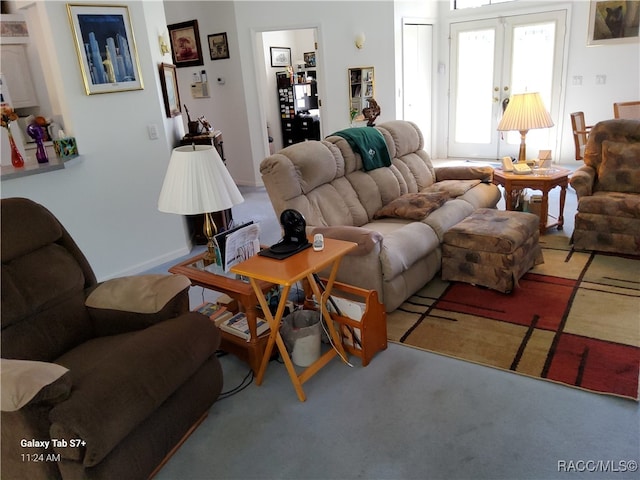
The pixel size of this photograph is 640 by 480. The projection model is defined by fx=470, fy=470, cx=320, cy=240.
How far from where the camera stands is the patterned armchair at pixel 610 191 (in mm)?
3371

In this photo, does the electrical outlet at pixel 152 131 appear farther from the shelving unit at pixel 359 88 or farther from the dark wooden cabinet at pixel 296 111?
the dark wooden cabinet at pixel 296 111

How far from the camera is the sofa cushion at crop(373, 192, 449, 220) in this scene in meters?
3.32

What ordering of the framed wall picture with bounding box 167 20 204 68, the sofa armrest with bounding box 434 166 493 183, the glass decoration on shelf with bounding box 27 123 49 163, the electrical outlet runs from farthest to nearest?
1. the framed wall picture with bounding box 167 20 204 68
2. the sofa armrest with bounding box 434 166 493 183
3. the electrical outlet
4. the glass decoration on shelf with bounding box 27 123 49 163

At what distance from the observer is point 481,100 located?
7.05 metres

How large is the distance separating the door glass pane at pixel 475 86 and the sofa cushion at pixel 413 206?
161 inches

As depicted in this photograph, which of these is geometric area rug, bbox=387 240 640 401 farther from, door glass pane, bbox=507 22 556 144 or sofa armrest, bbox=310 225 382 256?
door glass pane, bbox=507 22 556 144

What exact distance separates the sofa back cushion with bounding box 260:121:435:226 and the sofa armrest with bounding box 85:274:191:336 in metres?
1.02

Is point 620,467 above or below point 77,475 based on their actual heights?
below

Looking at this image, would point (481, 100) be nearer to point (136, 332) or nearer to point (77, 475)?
point (136, 332)

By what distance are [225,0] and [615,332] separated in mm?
5525

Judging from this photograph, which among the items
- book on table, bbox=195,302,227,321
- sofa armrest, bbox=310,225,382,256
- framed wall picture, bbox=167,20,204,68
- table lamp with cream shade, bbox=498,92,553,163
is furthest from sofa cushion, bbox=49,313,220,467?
framed wall picture, bbox=167,20,204,68

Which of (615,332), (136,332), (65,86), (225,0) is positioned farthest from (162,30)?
(615,332)

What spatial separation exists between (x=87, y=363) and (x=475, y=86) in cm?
674

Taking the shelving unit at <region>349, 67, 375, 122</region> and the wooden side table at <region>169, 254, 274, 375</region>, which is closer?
the wooden side table at <region>169, 254, 274, 375</region>
